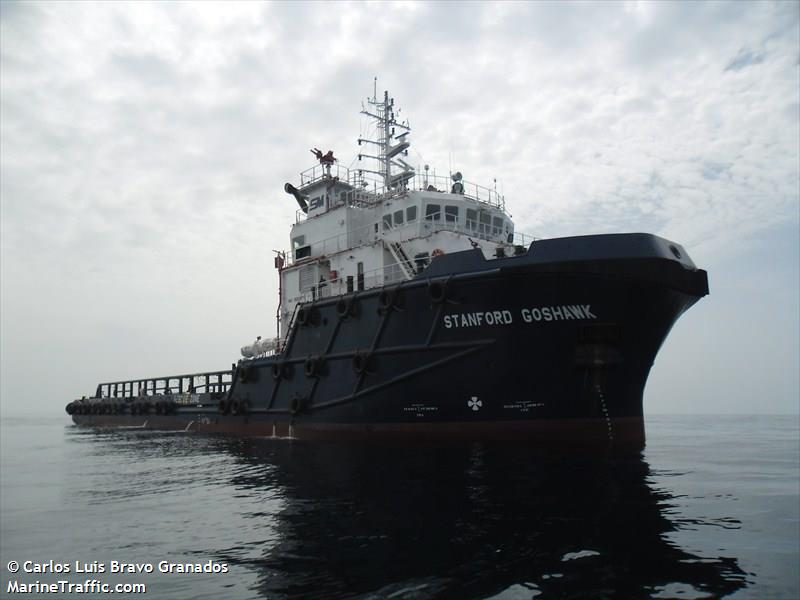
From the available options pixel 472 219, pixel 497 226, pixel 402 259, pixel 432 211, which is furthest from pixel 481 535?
pixel 497 226

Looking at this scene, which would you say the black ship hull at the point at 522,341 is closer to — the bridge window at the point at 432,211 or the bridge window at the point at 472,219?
the bridge window at the point at 432,211

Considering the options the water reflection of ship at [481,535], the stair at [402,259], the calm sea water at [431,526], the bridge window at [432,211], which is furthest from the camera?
the bridge window at [432,211]

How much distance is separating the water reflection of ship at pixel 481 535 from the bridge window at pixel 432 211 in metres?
8.48

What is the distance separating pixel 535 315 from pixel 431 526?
6.95 metres

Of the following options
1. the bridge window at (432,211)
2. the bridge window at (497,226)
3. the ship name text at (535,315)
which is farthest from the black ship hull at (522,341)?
the bridge window at (497,226)

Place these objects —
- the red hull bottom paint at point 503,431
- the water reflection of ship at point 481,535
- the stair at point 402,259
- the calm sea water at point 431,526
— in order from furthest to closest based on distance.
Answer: the stair at point 402,259 → the red hull bottom paint at point 503,431 → the calm sea water at point 431,526 → the water reflection of ship at point 481,535

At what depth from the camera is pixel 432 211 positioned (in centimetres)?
1731

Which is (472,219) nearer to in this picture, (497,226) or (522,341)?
(497,226)

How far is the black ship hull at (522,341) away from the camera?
12250 millimetres

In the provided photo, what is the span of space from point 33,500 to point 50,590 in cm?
500

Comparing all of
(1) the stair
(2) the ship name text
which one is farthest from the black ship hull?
(1) the stair

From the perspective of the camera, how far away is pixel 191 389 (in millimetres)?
27516

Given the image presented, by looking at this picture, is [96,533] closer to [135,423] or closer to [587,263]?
[587,263]

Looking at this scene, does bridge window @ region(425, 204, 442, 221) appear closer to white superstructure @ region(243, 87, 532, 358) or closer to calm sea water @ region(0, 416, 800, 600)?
white superstructure @ region(243, 87, 532, 358)
